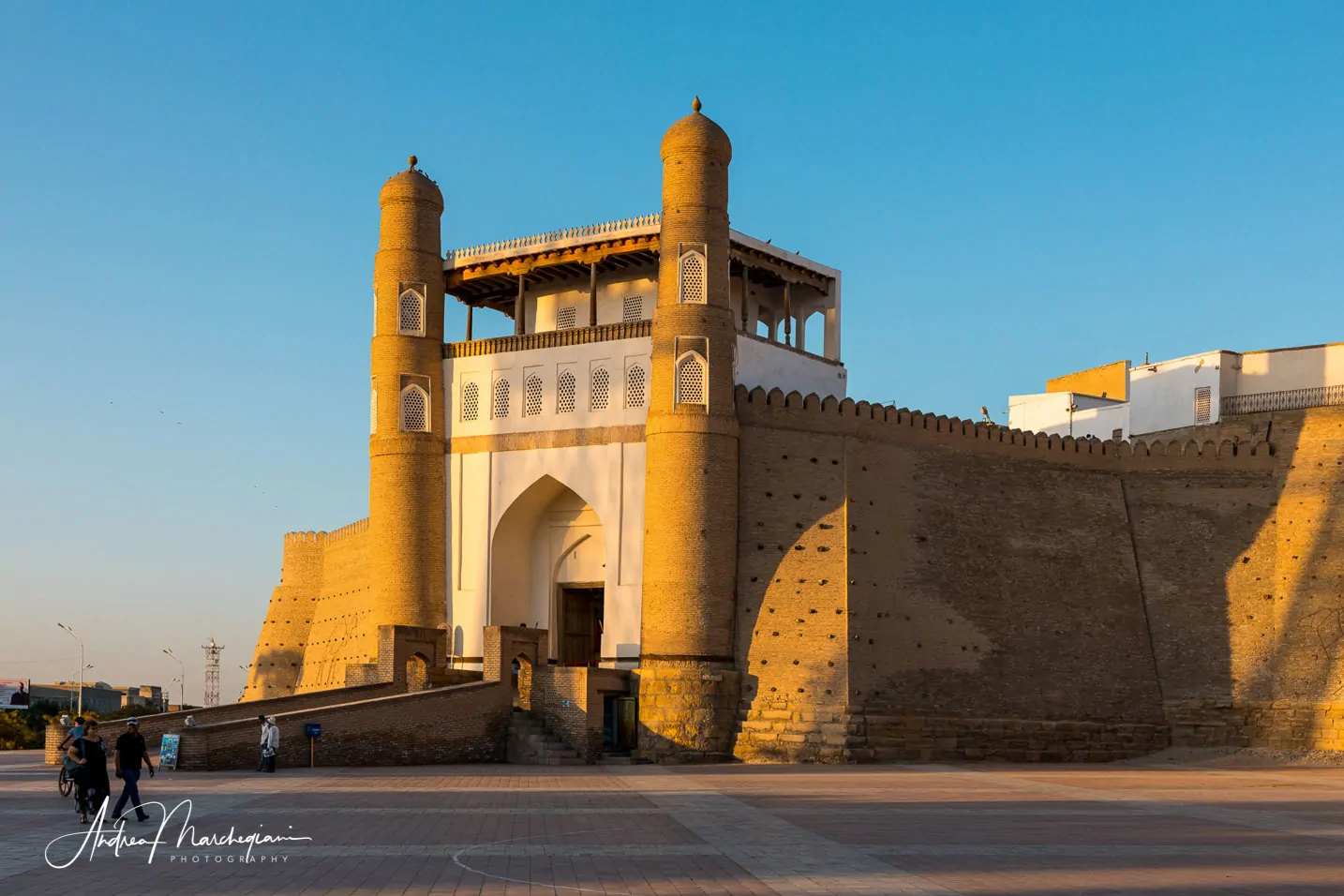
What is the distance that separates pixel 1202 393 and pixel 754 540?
13.4m

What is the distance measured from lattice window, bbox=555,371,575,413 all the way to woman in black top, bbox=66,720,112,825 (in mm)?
17208

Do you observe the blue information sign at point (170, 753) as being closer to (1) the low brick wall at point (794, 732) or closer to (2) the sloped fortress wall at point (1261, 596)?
(1) the low brick wall at point (794, 732)

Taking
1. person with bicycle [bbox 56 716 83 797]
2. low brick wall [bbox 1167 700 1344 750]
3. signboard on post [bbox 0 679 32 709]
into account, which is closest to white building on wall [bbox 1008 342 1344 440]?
low brick wall [bbox 1167 700 1344 750]

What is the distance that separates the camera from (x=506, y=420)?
30.2 metres

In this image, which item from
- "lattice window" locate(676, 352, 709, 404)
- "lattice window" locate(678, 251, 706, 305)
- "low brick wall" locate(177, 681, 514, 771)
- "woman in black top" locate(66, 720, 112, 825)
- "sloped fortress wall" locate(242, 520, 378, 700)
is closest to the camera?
"woman in black top" locate(66, 720, 112, 825)

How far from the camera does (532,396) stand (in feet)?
98.5

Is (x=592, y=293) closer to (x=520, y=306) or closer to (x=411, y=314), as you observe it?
(x=520, y=306)

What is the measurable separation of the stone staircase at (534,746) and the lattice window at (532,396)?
6785 mm

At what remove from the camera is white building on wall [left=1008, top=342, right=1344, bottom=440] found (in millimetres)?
31922

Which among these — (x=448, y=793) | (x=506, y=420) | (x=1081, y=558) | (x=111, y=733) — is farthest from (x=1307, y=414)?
(x=111, y=733)

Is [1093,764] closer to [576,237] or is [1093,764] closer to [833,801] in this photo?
[833,801]

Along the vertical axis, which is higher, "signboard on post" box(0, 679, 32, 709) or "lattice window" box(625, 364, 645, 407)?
"lattice window" box(625, 364, 645, 407)

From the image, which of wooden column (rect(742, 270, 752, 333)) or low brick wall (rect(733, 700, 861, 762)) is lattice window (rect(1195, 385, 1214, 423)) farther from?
low brick wall (rect(733, 700, 861, 762))

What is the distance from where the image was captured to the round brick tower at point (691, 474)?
2598 centimetres
